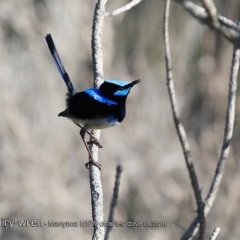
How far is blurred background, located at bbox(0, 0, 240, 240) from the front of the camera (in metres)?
6.34

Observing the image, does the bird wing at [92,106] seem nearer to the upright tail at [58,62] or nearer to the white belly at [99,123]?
the white belly at [99,123]

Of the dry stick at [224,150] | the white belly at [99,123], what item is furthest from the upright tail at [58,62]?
the dry stick at [224,150]

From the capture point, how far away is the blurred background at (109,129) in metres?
6.34

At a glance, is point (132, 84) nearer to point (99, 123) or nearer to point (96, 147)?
point (99, 123)

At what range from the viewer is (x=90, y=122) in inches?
134

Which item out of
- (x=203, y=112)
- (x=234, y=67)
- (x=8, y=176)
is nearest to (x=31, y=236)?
(x=8, y=176)

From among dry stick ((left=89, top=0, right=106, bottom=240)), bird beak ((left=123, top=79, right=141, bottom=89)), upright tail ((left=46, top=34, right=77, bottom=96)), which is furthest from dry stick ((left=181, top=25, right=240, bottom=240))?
upright tail ((left=46, top=34, right=77, bottom=96))

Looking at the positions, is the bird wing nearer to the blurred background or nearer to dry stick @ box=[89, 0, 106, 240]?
dry stick @ box=[89, 0, 106, 240]

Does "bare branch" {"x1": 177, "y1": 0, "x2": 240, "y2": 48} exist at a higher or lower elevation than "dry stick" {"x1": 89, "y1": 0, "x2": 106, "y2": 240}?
lower

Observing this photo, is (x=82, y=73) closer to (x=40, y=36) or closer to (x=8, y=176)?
(x=40, y=36)

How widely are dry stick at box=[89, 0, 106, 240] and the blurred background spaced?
3.13m

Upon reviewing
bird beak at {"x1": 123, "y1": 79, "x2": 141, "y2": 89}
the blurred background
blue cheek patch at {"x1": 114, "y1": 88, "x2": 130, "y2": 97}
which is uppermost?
the blurred background

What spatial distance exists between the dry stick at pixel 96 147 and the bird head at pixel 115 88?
6cm

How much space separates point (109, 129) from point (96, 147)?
371 centimetres
